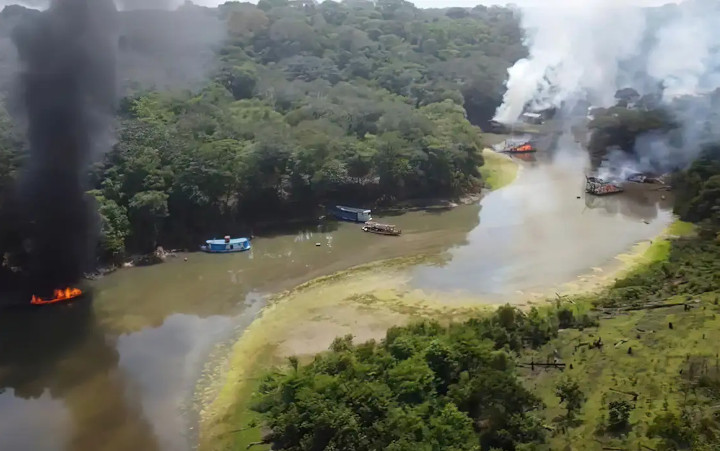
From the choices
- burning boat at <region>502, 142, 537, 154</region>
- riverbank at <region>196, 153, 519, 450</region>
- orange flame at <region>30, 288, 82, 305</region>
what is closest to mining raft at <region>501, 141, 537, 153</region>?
burning boat at <region>502, 142, 537, 154</region>

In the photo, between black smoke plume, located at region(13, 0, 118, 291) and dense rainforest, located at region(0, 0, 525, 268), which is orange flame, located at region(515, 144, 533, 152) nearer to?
dense rainforest, located at region(0, 0, 525, 268)

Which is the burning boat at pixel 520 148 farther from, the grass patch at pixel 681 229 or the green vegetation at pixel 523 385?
the green vegetation at pixel 523 385

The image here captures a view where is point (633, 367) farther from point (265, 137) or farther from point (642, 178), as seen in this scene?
point (642, 178)

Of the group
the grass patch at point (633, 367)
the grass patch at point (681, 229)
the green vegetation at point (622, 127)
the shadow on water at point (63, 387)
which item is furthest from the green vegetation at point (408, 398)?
the green vegetation at point (622, 127)

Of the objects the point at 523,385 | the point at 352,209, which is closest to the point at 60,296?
the point at 352,209

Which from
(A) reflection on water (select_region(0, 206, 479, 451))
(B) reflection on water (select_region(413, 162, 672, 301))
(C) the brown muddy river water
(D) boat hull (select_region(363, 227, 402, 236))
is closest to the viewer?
(A) reflection on water (select_region(0, 206, 479, 451))

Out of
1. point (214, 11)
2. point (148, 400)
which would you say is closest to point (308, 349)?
point (148, 400)

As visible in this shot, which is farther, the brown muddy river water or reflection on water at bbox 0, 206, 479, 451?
the brown muddy river water

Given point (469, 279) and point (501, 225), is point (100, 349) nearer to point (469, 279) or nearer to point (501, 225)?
point (469, 279)

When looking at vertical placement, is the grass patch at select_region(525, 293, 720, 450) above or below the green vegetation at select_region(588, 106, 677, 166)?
below
